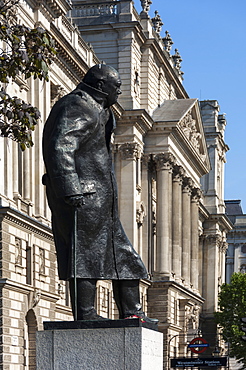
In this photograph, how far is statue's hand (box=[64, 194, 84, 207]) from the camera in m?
12.8

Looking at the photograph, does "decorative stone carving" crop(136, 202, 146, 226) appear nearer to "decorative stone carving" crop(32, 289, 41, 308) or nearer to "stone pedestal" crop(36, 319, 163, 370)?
"decorative stone carving" crop(32, 289, 41, 308)

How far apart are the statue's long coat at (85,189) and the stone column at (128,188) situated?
59.2 m

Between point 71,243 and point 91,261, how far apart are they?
35cm

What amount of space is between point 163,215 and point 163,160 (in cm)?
423

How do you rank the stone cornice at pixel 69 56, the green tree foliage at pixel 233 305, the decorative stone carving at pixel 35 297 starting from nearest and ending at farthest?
1. the decorative stone carving at pixel 35 297
2. the stone cornice at pixel 69 56
3. the green tree foliage at pixel 233 305

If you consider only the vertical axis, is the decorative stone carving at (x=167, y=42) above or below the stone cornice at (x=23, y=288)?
above

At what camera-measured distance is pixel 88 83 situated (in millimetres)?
13820

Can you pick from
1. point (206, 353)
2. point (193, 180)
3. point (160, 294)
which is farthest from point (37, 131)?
point (206, 353)

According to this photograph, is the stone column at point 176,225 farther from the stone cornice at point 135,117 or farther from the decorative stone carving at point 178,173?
the stone cornice at point 135,117

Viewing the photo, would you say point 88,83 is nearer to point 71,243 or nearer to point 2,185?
point 71,243

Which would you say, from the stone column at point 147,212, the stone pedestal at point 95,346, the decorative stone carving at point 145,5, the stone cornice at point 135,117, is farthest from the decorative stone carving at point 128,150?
the stone pedestal at point 95,346

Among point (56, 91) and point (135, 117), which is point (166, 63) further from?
point (56, 91)

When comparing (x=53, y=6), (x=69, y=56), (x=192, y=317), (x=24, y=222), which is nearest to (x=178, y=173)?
(x=192, y=317)

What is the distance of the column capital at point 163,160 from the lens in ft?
260
